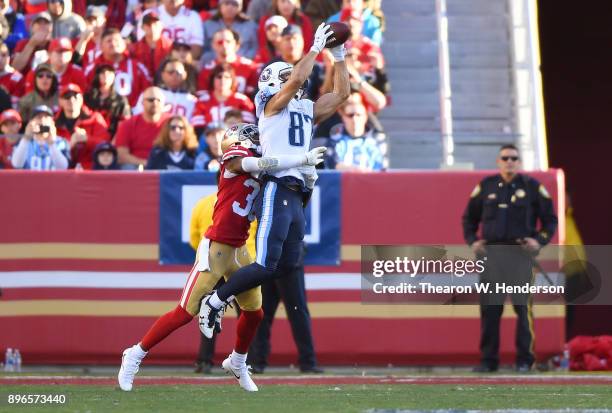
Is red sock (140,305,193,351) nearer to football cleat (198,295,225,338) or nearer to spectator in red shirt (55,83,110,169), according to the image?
football cleat (198,295,225,338)

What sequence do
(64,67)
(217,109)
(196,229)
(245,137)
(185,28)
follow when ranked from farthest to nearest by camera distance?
1. (185,28)
2. (64,67)
3. (217,109)
4. (196,229)
5. (245,137)

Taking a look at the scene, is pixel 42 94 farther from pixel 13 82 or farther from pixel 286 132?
pixel 286 132

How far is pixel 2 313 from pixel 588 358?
16.5 ft

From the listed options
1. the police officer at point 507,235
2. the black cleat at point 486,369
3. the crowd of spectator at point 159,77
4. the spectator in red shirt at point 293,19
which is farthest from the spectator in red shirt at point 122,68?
the black cleat at point 486,369

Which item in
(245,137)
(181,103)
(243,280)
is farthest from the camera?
(181,103)

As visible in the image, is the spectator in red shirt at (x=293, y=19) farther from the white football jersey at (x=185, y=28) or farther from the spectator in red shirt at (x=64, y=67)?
the spectator in red shirt at (x=64, y=67)

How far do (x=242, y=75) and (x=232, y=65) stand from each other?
7.4 inches

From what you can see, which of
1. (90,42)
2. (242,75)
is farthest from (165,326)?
(90,42)

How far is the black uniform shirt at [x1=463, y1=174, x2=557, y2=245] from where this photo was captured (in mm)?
12422

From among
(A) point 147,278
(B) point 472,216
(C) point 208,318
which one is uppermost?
(B) point 472,216

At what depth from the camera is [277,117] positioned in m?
9.39

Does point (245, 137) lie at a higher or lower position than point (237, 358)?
higher

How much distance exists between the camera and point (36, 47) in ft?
49.5

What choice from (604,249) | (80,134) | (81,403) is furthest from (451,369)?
(81,403)
